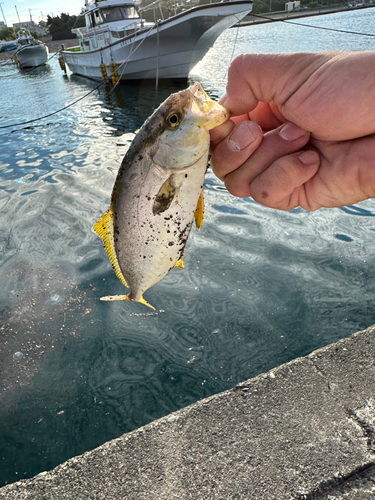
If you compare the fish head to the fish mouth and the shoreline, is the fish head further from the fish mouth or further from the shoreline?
the shoreline

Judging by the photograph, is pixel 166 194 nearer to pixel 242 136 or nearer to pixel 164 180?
pixel 164 180

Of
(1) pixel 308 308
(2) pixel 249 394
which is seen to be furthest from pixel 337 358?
(1) pixel 308 308

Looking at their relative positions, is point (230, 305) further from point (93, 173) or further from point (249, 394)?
point (93, 173)

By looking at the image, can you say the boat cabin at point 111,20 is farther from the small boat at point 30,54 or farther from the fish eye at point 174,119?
the fish eye at point 174,119

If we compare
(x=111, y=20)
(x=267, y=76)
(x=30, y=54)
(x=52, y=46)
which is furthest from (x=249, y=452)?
(x=52, y=46)

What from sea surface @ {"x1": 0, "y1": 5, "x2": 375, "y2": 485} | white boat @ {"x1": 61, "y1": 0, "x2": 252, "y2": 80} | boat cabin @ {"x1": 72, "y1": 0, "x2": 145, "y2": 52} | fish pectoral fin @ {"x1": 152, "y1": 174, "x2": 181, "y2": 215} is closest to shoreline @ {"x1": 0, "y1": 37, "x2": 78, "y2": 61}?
boat cabin @ {"x1": 72, "y1": 0, "x2": 145, "y2": 52}
